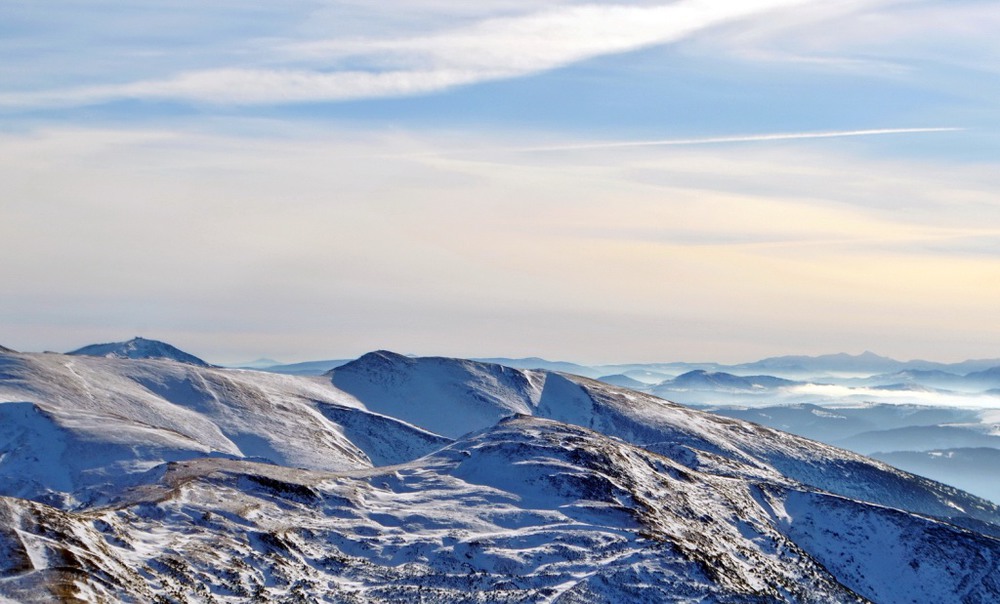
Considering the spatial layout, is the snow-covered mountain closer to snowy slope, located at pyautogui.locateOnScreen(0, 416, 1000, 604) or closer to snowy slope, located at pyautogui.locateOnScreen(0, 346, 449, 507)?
snowy slope, located at pyautogui.locateOnScreen(0, 416, 1000, 604)

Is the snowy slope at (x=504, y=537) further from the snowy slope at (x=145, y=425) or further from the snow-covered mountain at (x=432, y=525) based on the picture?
the snowy slope at (x=145, y=425)

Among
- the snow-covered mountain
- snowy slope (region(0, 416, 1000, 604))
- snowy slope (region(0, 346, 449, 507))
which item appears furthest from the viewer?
snowy slope (region(0, 346, 449, 507))

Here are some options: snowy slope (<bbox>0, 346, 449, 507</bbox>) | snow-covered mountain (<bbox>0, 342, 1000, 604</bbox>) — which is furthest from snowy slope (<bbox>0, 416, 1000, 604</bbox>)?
snowy slope (<bbox>0, 346, 449, 507</bbox>)

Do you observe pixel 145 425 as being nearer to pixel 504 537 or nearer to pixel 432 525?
pixel 432 525

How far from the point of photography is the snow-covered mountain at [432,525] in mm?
66500

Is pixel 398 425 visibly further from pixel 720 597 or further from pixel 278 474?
pixel 720 597

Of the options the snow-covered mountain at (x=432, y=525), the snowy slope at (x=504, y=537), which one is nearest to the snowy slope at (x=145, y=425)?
the snow-covered mountain at (x=432, y=525)

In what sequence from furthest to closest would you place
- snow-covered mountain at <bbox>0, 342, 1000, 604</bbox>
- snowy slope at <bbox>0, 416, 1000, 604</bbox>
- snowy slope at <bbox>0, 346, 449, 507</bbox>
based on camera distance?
1. snowy slope at <bbox>0, 346, 449, 507</bbox>
2. snow-covered mountain at <bbox>0, 342, 1000, 604</bbox>
3. snowy slope at <bbox>0, 416, 1000, 604</bbox>

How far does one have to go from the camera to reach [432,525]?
8662cm

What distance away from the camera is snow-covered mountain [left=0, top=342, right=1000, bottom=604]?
66.5 meters

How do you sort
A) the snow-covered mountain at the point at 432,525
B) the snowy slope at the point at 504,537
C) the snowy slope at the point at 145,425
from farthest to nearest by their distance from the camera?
1. the snowy slope at the point at 145,425
2. the snow-covered mountain at the point at 432,525
3. the snowy slope at the point at 504,537

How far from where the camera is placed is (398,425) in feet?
602

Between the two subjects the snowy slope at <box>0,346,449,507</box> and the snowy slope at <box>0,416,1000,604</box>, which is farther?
the snowy slope at <box>0,346,449,507</box>

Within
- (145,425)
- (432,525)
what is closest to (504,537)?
(432,525)
